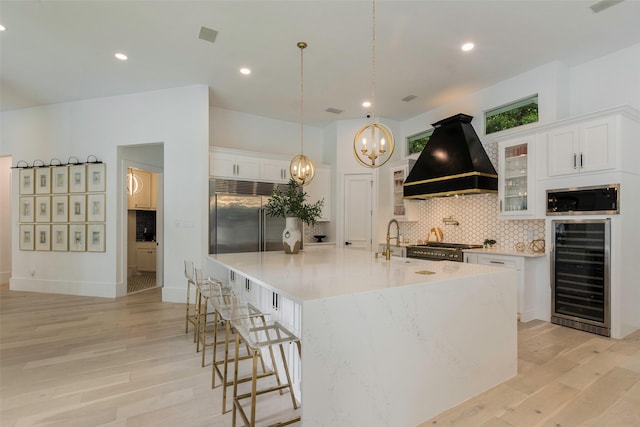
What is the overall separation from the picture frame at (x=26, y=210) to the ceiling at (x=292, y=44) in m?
1.71

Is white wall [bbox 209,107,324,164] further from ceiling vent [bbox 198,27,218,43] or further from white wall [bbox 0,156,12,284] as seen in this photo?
white wall [bbox 0,156,12,284]

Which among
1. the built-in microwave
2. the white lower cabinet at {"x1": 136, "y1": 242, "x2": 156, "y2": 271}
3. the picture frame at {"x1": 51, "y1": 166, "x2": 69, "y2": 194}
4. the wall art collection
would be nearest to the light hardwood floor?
the built-in microwave

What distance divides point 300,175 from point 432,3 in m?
2.22

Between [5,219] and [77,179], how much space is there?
259 centimetres

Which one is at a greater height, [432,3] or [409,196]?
[432,3]

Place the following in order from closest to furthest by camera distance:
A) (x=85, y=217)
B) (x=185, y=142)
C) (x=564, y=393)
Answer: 1. (x=564, y=393)
2. (x=185, y=142)
3. (x=85, y=217)

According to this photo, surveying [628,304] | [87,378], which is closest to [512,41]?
[628,304]

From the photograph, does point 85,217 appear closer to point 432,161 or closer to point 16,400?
point 16,400

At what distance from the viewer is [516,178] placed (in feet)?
13.7

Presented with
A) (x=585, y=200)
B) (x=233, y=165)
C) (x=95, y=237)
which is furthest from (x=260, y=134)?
(x=585, y=200)

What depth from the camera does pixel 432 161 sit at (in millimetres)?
4945

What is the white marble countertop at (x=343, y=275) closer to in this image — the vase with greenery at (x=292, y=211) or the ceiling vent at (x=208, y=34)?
the vase with greenery at (x=292, y=211)

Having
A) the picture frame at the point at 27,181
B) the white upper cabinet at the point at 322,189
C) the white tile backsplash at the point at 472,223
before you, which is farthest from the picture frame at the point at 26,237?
the white tile backsplash at the point at 472,223

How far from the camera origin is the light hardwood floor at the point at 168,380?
1.96 m
